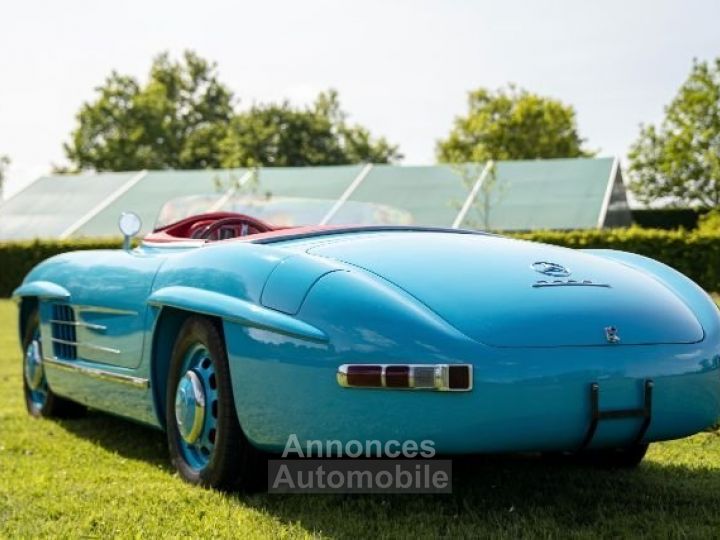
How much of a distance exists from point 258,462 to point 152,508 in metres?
0.42

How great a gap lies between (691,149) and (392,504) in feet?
136

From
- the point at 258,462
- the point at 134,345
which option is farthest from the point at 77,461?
the point at 258,462

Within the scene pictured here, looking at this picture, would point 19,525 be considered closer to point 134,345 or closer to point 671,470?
point 134,345

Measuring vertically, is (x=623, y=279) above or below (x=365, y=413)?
above

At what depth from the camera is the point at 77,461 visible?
4.73 meters

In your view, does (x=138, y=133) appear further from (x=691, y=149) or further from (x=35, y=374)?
(x=35, y=374)

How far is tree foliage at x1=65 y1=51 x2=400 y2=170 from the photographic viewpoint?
5062 centimetres

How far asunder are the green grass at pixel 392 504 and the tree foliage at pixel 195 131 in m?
44.2

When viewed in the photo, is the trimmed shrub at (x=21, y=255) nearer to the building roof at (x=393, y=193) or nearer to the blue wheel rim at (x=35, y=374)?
the building roof at (x=393, y=193)

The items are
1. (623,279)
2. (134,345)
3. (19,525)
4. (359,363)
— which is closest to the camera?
(359,363)

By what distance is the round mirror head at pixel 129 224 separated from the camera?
5.96 meters

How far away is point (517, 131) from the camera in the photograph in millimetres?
52688

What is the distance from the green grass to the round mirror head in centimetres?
162

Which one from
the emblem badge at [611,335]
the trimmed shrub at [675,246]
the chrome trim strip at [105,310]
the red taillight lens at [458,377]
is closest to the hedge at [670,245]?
the trimmed shrub at [675,246]
